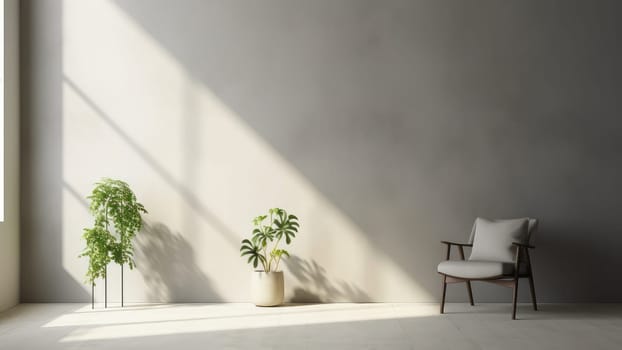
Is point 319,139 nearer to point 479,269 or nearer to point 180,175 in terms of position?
point 180,175

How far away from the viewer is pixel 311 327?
4629 mm

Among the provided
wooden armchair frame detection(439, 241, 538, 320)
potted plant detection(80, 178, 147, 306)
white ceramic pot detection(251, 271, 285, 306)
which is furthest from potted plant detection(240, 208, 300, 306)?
wooden armchair frame detection(439, 241, 538, 320)

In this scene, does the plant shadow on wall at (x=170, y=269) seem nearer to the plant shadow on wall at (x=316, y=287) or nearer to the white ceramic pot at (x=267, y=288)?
the white ceramic pot at (x=267, y=288)

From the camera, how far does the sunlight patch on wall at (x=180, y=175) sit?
233 inches

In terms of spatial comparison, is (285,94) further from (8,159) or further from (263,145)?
(8,159)

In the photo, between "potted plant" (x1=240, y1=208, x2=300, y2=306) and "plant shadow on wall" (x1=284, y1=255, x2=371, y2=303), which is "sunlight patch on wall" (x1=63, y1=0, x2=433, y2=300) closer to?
"plant shadow on wall" (x1=284, y1=255, x2=371, y2=303)

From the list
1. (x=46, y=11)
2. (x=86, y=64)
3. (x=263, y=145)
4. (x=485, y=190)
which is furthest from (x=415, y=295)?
(x=46, y=11)

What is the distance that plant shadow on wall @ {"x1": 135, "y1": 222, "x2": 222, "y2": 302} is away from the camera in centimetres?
594

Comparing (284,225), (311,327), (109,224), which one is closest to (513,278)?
(311,327)

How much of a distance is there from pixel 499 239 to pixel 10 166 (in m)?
4.53

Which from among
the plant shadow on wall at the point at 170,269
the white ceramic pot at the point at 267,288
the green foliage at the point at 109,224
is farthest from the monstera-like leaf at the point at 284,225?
the green foliage at the point at 109,224

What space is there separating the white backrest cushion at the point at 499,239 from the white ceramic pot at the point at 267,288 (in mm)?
1753

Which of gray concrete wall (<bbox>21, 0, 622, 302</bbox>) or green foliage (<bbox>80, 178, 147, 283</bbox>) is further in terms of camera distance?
gray concrete wall (<bbox>21, 0, 622, 302</bbox>)

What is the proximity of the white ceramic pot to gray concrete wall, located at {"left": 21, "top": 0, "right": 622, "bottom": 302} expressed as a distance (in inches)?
13.7
